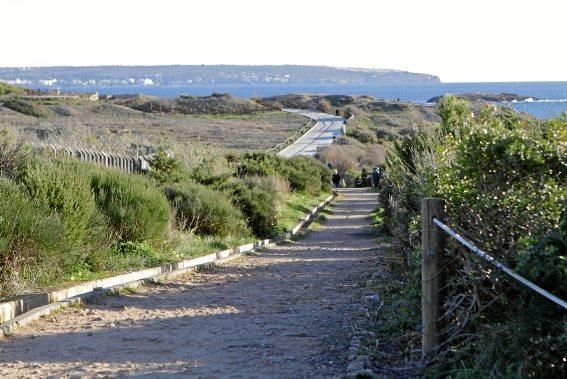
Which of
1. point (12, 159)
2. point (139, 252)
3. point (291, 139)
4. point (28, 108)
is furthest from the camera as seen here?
point (291, 139)

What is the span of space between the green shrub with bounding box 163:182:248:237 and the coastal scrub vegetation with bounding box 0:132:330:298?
0.08 ft

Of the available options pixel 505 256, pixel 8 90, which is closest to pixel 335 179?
pixel 505 256

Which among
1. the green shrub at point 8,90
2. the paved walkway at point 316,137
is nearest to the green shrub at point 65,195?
the paved walkway at point 316,137

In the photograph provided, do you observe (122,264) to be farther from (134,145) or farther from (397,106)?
(397,106)

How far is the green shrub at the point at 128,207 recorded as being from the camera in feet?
56.3

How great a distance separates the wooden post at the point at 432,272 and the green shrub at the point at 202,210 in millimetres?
14432

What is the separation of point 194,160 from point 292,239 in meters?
6.81

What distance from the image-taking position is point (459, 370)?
7.18 metres

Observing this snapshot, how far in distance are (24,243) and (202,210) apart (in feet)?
36.8

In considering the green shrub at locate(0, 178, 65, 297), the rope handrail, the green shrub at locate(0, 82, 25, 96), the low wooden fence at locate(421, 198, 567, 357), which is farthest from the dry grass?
the rope handrail

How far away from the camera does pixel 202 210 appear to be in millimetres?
23109

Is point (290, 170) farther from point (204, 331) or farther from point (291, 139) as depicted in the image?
point (204, 331)

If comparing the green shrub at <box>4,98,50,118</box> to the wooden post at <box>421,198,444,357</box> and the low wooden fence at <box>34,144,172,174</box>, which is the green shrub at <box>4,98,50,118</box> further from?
the wooden post at <box>421,198,444,357</box>

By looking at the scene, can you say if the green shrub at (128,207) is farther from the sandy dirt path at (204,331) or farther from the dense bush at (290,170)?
the dense bush at (290,170)
